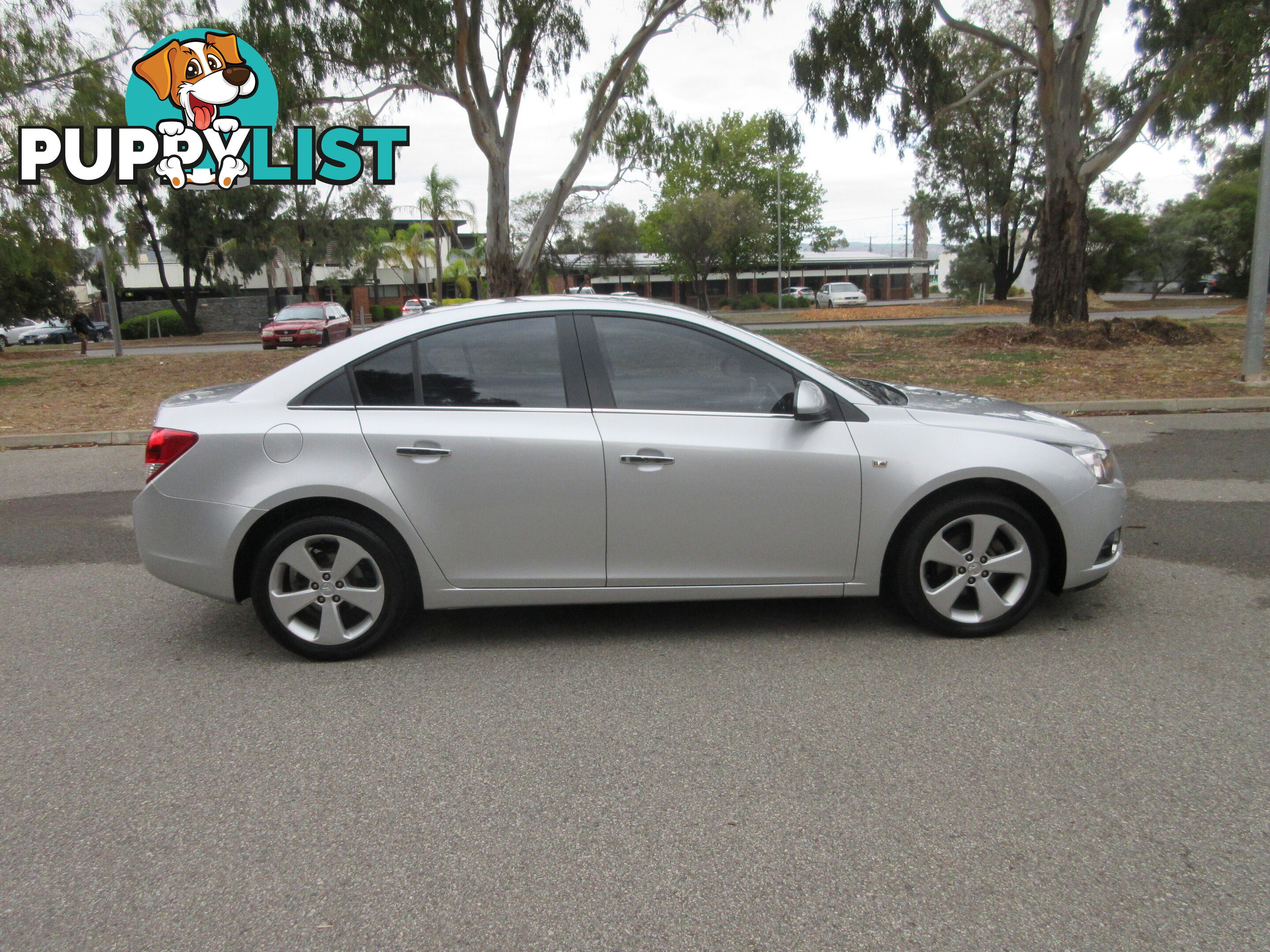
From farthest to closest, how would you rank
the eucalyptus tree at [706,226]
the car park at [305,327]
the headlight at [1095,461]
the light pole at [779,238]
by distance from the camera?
the light pole at [779,238] → the eucalyptus tree at [706,226] → the car park at [305,327] → the headlight at [1095,461]

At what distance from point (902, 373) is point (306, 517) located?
40.9ft

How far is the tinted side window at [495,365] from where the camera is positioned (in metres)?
4.61

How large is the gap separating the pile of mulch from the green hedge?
136 ft

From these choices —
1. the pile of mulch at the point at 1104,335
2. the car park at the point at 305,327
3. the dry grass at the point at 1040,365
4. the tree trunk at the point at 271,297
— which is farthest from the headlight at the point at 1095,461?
the tree trunk at the point at 271,297

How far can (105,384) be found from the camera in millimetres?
17891

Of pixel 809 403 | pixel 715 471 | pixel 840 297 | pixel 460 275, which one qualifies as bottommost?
pixel 715 471

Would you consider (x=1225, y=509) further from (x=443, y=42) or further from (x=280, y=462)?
(x=443, y=42)

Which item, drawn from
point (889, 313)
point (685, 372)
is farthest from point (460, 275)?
point (685, 372)

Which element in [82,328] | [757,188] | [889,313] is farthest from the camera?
[757,188]

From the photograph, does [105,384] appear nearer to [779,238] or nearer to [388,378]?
[388,378]

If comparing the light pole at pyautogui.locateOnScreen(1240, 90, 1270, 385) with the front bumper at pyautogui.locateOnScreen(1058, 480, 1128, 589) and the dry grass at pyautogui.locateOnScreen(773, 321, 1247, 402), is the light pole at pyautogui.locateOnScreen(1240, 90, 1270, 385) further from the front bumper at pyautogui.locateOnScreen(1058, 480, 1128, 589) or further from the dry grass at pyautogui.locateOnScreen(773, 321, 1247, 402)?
the front bumper at pyautogui.locateOnScreen(1058, 480, 1128, 589)

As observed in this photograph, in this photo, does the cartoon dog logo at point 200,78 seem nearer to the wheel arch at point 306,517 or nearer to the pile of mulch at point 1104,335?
the pile of mulch at point 1104,335

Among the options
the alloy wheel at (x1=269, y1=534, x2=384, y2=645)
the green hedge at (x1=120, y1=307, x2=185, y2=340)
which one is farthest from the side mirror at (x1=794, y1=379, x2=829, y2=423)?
the green hedge at (x1=120, y1=307, x2=185, y2=340)

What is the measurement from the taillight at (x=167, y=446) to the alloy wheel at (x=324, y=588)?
2.25 ft
